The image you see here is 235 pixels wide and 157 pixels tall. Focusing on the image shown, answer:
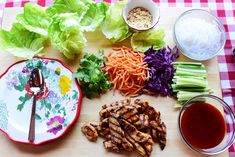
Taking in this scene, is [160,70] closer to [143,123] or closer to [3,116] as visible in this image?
[143,123]

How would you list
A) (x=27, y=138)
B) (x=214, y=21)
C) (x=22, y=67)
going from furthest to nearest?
(x=214, y=21)
(x=22, y=67)
(x=27, y=138)

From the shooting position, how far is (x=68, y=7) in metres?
2.08

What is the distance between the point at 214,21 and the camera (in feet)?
7.12

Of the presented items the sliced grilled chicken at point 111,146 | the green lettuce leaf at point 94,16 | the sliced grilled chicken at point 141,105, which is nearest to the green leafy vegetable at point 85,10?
the green lettuce leaf at point 94,16

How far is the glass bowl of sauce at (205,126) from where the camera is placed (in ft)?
6.25

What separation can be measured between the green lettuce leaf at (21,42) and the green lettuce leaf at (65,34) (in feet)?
0.30

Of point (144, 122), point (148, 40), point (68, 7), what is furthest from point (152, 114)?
point (68, 7)

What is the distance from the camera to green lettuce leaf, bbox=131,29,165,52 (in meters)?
2.07

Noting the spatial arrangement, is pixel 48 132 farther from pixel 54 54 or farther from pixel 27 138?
pixel 54 54

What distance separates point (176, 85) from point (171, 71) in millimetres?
83

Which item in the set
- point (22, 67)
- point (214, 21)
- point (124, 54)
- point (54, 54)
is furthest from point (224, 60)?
point (22, 67)

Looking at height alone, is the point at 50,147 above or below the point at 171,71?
below

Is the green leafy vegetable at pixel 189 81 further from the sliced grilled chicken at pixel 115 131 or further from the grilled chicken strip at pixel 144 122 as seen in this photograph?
the sliced grilled chicken at pixel 115 131

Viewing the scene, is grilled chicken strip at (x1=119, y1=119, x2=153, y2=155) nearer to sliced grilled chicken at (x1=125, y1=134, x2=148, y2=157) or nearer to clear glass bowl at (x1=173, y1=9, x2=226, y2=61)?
sliced grilled chicken at (x1=125, y1=134, x2=148, y2=157)
